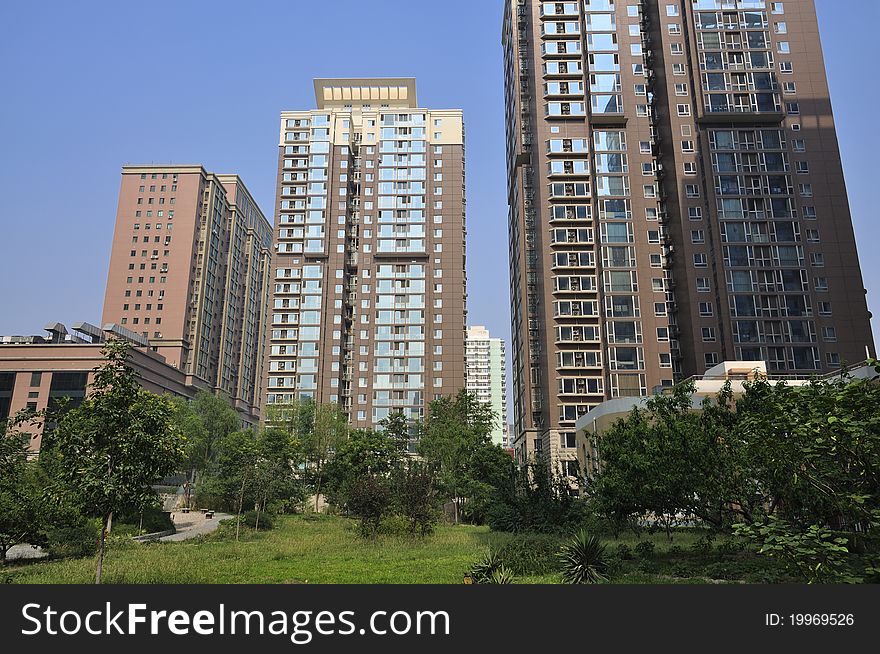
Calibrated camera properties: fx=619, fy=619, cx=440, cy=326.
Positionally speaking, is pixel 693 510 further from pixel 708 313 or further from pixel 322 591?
pixel 708 313

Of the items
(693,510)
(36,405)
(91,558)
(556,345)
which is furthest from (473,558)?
(36,405)

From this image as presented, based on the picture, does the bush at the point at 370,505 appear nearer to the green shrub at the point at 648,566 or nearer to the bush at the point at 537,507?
the bush at the point at 537,507

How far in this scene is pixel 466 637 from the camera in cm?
638

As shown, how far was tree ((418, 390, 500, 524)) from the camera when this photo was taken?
42.0 m

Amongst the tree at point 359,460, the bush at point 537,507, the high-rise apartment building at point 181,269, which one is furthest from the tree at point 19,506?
the high-rise apartment building at point 181,269

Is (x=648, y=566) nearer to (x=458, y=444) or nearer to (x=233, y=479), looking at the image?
(x=458, y=444)

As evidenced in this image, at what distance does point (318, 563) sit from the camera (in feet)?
65.1

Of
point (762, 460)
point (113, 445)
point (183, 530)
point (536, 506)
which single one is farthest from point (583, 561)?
point (183, 530)

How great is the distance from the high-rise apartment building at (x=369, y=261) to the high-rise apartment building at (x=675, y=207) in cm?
1587

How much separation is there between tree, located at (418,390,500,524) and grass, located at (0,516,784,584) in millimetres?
12533

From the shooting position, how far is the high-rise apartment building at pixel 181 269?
336 feet

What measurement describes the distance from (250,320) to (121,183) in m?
35.0

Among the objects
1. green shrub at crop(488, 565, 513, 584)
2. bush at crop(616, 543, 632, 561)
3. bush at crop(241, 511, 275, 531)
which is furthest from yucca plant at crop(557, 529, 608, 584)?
bush at crop(241, 511, 275, 531)

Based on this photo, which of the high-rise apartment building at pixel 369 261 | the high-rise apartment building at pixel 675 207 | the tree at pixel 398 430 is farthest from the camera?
the high-rise apartment building at pixel 369 261
